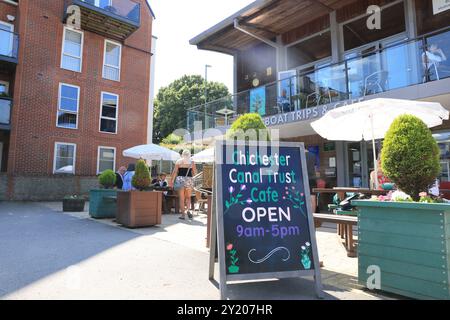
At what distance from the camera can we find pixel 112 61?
18188 millimetres

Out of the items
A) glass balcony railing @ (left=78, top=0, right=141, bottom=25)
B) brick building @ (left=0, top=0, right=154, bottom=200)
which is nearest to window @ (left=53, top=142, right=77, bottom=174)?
brick building @ (left=0, top=0, right=154, bottom=200)

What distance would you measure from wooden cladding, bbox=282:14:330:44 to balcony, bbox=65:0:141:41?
9.29 metres

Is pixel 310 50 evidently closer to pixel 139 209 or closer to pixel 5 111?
pixel 139 209

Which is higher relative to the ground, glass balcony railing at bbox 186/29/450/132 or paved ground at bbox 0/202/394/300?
glass balcony railing at bbox 186/29/450/132

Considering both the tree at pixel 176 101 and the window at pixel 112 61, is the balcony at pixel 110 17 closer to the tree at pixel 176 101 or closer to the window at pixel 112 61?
the window at pixel 112 61

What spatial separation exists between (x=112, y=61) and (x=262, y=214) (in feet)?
57.4

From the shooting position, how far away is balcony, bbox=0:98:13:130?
45.1ft

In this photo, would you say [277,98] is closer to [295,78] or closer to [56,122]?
[295,78]

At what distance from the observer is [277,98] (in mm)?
10461

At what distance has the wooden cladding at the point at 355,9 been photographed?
9680 millimetres

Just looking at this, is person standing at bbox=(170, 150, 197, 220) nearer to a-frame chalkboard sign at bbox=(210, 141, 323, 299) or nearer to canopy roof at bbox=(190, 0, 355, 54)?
a-frame chalkboard sign at bbox=(210, 141, 323, 299)

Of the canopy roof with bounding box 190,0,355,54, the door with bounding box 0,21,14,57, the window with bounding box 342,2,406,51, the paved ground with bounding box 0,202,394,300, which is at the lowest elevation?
the paved ground with bounding box 0,202,394,300

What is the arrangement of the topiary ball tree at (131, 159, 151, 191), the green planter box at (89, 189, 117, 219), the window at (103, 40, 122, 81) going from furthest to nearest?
1. the window at (103, 40, 122, 81)
2. the green planter box at (89, 189, 117, 219)
3. the topiary ball tree at (131, 159, 151, 191)

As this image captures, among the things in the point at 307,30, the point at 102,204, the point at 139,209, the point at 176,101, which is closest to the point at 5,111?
the point at 102,204
